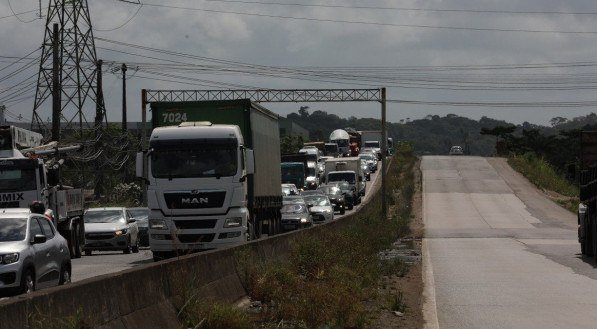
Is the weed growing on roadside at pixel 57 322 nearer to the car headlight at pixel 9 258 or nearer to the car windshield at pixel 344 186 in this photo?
the car headlight at pixel 9 258

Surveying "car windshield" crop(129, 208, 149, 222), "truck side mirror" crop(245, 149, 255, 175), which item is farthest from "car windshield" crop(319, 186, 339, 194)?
"truck side mirror" crop(245, 149, 255, 175)

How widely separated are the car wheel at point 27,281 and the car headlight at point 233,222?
8.91m

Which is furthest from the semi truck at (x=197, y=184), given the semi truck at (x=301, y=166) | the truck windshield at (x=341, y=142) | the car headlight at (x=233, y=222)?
the truck windshield at (x=341, y=142)

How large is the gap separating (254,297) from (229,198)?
24.4ft

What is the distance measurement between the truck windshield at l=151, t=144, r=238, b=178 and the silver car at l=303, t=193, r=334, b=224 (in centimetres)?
2577

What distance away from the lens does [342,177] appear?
2867 inches

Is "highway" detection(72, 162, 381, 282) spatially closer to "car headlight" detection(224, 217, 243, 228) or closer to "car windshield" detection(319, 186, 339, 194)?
"car headlight" detection(224, 217, 243, 228)

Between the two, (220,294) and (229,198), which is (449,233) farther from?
(220,294)

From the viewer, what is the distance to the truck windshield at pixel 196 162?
24.8m

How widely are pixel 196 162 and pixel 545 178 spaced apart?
74.0 metres

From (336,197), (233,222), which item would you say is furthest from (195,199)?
(336,197)

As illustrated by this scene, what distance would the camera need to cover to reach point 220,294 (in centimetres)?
1591

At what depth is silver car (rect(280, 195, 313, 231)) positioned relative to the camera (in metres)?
42.8

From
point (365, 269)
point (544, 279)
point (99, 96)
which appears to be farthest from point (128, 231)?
point (99, 96)
